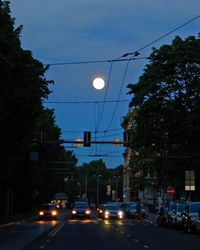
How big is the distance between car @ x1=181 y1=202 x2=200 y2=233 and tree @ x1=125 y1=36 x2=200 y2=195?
43.2 ft

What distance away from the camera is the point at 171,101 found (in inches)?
2077

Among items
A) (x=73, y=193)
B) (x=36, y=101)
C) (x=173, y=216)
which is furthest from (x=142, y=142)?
(x=73, y=193)

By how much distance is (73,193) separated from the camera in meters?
188

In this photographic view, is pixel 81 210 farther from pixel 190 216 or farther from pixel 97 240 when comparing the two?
pixel 97 240

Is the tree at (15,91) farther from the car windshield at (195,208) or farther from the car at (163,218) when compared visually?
the car at (163,218)

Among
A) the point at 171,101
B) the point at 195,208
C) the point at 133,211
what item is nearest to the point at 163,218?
the point at 171,101

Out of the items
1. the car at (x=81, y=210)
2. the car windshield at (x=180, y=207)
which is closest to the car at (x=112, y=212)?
the car at (x=81, y=210)

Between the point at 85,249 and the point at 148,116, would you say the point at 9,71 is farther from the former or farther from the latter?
the point at 148,116

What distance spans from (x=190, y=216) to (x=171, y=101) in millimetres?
16947

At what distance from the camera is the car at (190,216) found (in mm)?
36938

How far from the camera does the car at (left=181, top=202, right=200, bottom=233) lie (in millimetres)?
36938

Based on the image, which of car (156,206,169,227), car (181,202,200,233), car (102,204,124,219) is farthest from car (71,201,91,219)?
car (181,202,200,233)

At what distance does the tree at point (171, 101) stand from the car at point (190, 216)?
13.2 meters

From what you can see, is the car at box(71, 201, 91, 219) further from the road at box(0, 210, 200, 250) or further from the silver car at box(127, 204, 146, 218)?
the road at box(0, 210, 200, 250)
